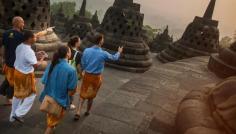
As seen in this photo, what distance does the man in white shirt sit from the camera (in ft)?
15.5

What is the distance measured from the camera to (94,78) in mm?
5449

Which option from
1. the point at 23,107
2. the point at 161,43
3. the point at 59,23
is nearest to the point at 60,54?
the point at 23,107

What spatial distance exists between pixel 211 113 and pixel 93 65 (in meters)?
2.68

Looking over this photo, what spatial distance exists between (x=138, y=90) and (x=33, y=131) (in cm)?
217

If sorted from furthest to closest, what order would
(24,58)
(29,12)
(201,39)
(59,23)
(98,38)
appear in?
1. (59,23)
2. (201,39)
3. (29,12)
4. (98,38)
5. (24,58)

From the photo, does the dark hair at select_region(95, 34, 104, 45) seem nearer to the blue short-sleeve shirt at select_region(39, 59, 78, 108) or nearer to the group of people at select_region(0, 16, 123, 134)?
the group of people at select_region(0, 16, 123, 134)

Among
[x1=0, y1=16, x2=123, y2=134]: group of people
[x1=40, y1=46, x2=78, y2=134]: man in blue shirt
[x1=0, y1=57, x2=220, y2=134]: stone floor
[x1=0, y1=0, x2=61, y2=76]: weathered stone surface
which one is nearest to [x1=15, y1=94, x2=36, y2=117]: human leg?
[x1=0, y1=16, x2=123, y2=134]: group of people

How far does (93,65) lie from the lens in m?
5.34

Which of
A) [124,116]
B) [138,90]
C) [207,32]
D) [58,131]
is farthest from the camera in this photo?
[207,32]

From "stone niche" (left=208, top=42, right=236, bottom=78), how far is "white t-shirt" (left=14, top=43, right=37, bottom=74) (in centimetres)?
414

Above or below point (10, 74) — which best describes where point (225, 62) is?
above

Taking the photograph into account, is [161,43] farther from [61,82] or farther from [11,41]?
[61,82]

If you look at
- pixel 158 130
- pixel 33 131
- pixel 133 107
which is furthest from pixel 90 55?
pixel 158 130

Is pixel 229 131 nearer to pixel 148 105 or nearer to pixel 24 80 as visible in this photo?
pixel 148 105
